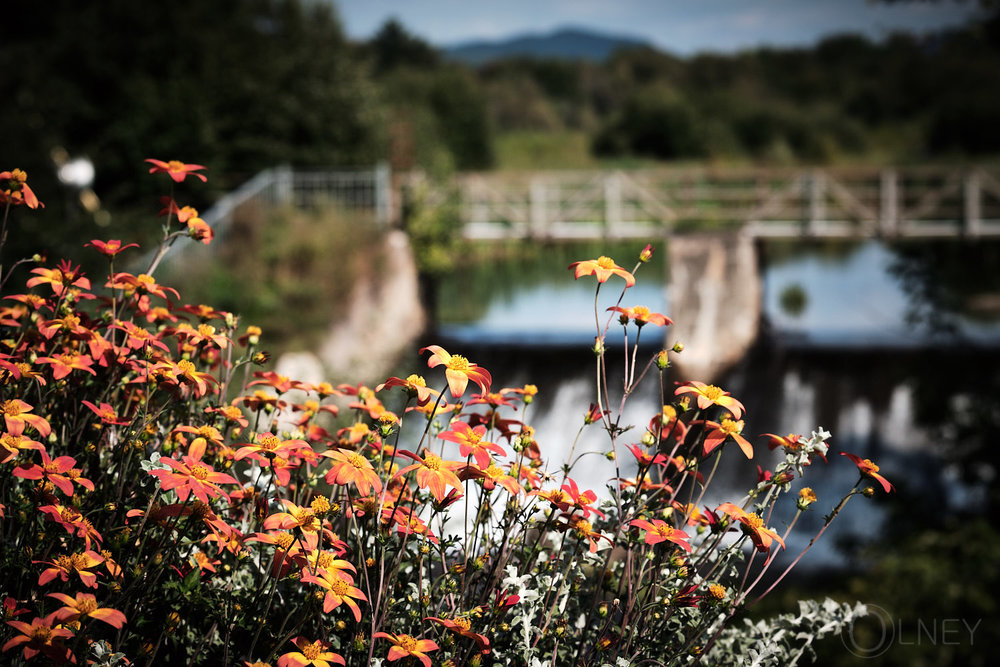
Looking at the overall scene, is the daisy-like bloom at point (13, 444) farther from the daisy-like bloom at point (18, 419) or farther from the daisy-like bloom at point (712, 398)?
the daisy-like bloom at point (712, 398)

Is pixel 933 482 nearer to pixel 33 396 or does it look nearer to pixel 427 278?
pixel 427 278

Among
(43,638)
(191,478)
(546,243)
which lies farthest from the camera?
(546,243)

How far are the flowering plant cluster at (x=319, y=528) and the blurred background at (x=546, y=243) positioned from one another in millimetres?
698

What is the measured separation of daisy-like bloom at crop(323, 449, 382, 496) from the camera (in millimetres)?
1033

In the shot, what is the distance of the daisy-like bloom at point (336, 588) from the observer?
102 centimetres

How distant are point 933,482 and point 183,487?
9656mm

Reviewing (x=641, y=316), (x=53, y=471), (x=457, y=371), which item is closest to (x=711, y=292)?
(x=641, y=316)

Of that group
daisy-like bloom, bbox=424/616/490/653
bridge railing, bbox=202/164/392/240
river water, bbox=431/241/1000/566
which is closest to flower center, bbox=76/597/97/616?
daisy-like bloom, bbox=424/616/490/653

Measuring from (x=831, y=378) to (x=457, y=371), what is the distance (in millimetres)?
10287

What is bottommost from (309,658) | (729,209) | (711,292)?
(711,292)

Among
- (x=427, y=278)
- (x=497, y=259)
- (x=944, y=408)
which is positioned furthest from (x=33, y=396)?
(x=497, y=259)

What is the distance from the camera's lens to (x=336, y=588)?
1.06 meters

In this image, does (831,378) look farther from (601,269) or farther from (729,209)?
(601,269)

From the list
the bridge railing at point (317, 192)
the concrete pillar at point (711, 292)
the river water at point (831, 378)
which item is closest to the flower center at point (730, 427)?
the river water at point (831, 378)
